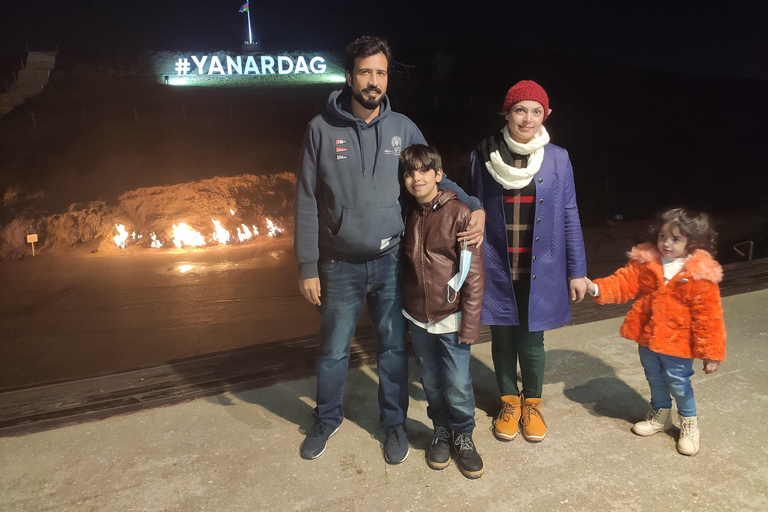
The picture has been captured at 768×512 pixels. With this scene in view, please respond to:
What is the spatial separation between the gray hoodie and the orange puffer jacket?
3.47 ft

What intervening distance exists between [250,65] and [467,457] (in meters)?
24.4

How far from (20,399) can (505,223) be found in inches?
141

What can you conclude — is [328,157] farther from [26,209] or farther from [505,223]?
[26,209]

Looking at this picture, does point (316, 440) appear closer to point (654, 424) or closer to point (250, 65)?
point (654, 424)

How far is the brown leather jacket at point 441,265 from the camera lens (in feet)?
8.18

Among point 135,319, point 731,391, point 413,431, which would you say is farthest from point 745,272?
point 135,319

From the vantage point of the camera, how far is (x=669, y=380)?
2688 mm

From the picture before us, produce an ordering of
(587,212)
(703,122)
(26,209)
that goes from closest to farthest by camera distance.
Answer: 1. (26,209)
2. (587,212)
3. (703,122)

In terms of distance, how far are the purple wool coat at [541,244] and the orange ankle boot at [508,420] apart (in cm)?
50

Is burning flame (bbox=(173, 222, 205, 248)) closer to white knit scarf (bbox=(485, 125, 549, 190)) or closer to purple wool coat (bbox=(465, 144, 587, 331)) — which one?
purple wool coat (bbox=(465, 144, 587, 331))

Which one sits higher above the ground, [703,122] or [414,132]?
[703,122]

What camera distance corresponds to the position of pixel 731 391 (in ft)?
10.5

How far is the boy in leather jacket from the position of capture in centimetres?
249

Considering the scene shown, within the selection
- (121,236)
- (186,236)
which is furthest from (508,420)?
(121,236)
